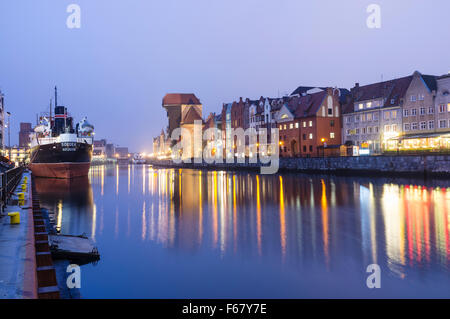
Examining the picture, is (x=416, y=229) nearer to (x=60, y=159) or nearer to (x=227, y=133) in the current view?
(x=60, y=159)

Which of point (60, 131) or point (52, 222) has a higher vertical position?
point (60, 131)

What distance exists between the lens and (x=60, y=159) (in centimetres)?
6353

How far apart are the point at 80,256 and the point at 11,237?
103 inches

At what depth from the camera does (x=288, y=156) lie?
89188 millimetres

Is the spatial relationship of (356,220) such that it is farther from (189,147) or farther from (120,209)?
(189,147)

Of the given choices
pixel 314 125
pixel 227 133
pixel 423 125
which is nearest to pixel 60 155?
pixel 314 125

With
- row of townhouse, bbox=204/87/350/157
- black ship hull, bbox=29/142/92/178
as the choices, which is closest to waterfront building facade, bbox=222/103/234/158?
row of townhouse, bbox=204/87/350/157

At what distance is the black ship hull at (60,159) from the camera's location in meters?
62.4

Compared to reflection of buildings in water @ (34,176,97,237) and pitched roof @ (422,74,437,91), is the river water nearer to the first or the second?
reflection of buildings in water @ (34,176,97,237)

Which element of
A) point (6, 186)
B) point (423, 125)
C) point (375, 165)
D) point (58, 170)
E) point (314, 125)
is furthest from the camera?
point (314, 125)

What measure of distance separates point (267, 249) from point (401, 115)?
63.0 metres

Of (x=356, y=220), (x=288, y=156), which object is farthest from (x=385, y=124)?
(x=356, y=220)

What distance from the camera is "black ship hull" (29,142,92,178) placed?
62438 millimetres

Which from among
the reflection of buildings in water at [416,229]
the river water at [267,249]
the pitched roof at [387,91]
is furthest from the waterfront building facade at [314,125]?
the river water at [267,249]
